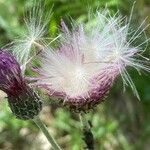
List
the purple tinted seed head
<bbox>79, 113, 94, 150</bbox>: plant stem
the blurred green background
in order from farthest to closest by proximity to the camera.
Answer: the blurred green background < <bbox>79, 113, 94, 150</bbox>: plant stem < the purple tinted seed head

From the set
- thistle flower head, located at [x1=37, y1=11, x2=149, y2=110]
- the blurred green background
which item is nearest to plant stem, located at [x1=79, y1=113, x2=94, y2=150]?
thistle flower head, located at [x1=37, y1=11, x2=149, y2=110]

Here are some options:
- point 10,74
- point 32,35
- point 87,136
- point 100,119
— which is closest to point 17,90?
point 10,74

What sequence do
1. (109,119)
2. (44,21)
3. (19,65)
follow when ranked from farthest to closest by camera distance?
1. (109,119)
2. (44,21)
3. (19,65)

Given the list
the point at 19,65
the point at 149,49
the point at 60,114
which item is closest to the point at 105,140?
the point at 60,114

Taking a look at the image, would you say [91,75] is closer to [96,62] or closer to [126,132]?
[96,62]

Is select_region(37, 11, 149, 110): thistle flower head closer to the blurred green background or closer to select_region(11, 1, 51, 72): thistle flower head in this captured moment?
select_region(11, 1, 51, 72): thistle flower head
